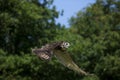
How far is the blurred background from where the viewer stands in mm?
19344

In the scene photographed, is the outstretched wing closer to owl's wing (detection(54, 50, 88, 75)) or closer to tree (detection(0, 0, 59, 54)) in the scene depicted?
owl's wing (detection(54, 50, 88, 75))

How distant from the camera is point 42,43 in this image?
67.3 feet

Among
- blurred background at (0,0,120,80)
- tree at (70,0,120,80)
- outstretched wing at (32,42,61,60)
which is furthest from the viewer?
tree at (70,0,120,80)

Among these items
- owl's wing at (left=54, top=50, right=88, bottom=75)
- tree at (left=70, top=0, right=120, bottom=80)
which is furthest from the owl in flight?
tree at (left=70, top=0, right=120, bottom=80)

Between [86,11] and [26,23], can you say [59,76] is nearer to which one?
[26,23]

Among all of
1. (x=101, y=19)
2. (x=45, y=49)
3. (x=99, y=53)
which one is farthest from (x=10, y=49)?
(x=45, y=49)

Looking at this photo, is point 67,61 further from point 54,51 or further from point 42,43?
point 42,43

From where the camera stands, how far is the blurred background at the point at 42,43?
19344 millimetres

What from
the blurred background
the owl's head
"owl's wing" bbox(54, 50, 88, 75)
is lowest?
"owl's wing" bbox(54, 50, 88, 75)

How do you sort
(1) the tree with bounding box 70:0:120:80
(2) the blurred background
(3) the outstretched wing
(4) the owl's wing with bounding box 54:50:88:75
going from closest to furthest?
1. (4) the owl's wing with bounding box 54:50:88:75
2. (3) the outstretched wing
3. (2) the blurred background
4. (1) the tree with bounding box 70:0:120:80

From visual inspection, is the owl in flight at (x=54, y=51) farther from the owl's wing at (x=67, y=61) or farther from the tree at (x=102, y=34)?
the tree at (x=102, y=34)

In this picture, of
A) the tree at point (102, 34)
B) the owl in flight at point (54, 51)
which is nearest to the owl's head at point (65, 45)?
the owl in flight at point (54, 51)

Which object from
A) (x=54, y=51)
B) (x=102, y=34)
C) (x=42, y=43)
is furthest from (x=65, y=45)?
(x=102, y=34)

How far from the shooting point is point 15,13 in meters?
20.8
